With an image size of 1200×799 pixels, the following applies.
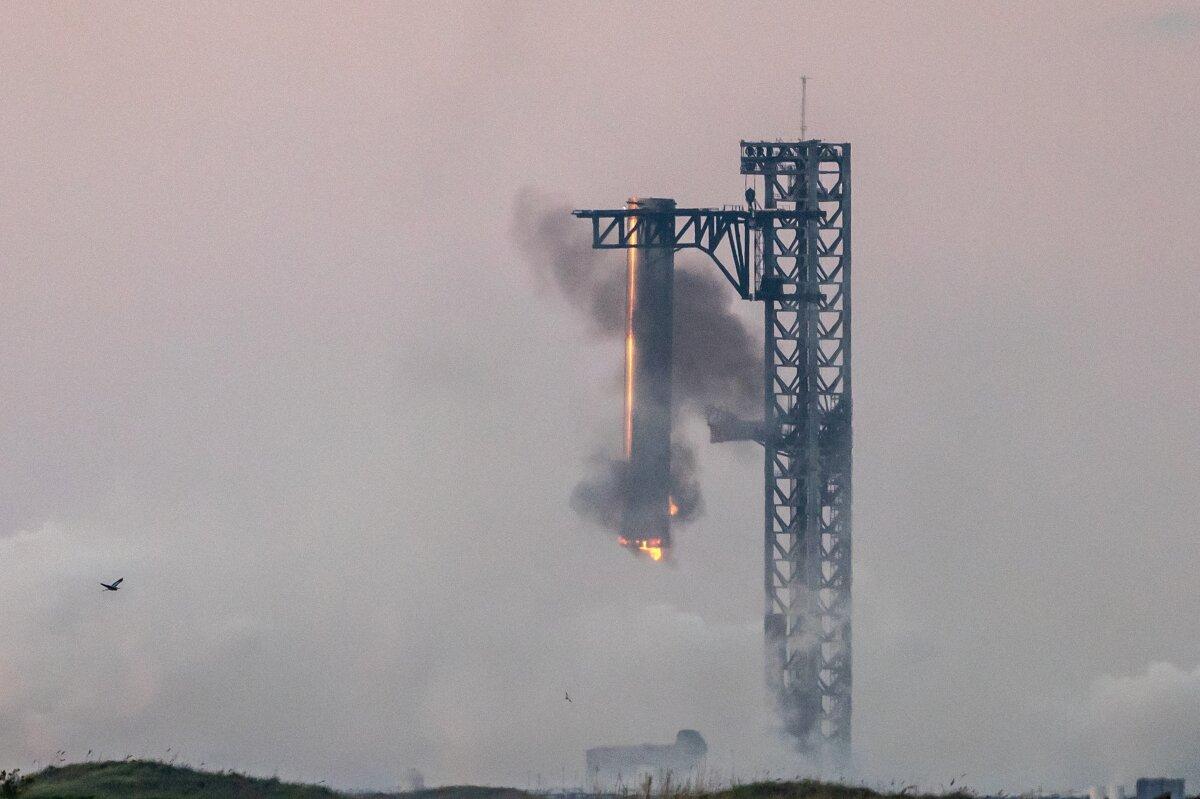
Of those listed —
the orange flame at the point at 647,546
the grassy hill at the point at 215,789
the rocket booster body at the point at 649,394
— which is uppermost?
the rocket booster body at the point at 649,394

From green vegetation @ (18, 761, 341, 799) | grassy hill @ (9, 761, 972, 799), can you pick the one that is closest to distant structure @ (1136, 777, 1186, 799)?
grassy hill @ (9, 761, 972, 799)

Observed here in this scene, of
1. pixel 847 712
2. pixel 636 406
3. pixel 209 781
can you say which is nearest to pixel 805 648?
pixel 847 712

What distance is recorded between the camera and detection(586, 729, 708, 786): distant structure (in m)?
99.6

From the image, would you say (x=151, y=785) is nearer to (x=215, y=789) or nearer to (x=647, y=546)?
(x=215, y=789)

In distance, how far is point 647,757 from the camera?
101625 mm

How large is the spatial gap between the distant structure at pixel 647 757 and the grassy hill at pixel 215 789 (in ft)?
105

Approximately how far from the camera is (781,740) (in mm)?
99812

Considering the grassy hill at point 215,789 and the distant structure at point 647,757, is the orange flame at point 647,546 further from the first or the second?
the grassy hill at point 215,789

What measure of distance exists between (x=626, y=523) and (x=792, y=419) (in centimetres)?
754

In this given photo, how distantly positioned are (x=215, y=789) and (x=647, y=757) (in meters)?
39.4

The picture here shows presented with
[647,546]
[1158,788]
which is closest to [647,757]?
[647,546]

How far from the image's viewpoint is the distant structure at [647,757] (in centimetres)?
9962

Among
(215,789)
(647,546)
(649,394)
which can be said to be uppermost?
(649,394)

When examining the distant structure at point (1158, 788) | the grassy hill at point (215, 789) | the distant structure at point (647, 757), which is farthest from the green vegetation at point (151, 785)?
the distant structure at point (647, 757)
